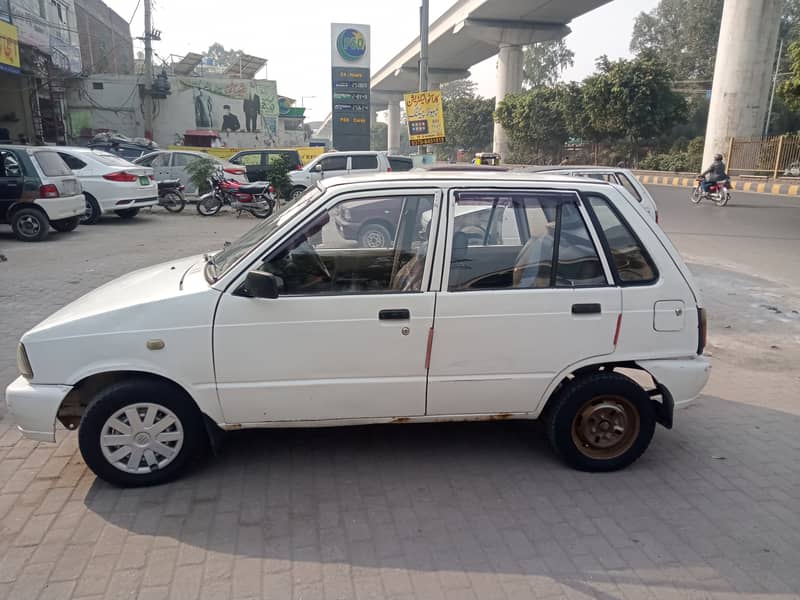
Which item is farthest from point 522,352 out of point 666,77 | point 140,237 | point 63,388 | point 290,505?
point 666,77

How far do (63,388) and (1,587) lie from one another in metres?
0.99

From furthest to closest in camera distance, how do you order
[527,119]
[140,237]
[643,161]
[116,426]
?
[527,119], [643,161], [140,237], [116,426]

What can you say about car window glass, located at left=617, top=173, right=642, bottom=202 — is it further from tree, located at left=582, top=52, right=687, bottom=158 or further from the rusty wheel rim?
tree, located at left=582, top=52, right=687, bottom=158

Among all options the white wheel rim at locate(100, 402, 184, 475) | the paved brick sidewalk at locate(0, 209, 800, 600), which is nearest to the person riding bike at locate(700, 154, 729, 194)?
the paved brick sidewalk at locate(0, 209, 800, 600)

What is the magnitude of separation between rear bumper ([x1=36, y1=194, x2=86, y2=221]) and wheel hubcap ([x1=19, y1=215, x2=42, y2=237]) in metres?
0.28

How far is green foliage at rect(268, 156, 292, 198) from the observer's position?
18062 millimetres

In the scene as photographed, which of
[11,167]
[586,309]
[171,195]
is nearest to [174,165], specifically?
[171,195]

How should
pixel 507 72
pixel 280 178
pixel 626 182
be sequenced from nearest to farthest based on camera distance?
1. pixel 626 182
2. pixel 280 178
3. pixel 507 72

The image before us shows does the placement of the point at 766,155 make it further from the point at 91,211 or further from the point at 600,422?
the point at 600,422

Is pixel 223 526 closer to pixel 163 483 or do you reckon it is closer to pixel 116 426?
pixel 163 483

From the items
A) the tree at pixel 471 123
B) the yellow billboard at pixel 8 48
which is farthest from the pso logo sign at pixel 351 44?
the tree at pixel 471 123

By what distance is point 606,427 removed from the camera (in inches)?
143

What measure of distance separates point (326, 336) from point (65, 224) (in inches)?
439

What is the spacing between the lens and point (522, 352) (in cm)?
344
